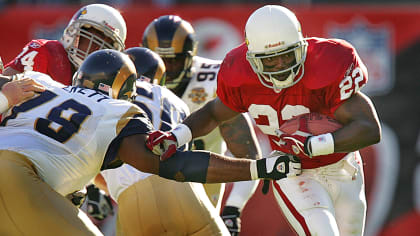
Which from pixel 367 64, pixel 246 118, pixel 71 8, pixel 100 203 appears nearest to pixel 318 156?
pixel 246 118

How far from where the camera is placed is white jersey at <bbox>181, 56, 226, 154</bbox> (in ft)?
17.9

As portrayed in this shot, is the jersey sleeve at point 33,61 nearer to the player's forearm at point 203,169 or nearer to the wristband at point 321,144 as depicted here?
the player's forearm at point 203,169

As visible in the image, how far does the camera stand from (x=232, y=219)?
4.93m

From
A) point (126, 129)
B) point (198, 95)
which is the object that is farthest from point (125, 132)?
point (198, 95)

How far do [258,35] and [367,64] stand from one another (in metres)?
3.23

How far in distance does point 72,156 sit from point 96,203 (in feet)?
7.02

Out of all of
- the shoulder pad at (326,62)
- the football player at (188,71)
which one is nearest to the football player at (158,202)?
the shoulder pad at (326,62)

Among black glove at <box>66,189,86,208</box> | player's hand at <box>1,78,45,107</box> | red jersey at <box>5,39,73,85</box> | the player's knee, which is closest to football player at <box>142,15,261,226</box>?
red jersey at <box>5,39,73,85</box>

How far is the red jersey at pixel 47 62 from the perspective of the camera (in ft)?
15.9

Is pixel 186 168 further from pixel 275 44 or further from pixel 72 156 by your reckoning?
pixel 275 44

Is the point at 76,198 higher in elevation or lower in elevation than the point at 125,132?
lower

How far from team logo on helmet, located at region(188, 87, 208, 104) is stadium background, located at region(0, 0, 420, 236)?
5.62 feet

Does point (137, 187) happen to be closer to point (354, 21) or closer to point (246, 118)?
point (246, 118)

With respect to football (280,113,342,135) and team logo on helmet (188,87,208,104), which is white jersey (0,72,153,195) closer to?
football (280,113,342,135)
